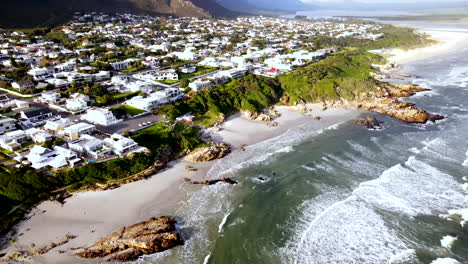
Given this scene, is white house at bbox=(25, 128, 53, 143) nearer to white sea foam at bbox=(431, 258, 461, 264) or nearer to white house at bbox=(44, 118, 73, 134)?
white house at bbox=(44, 118, 73, 134)

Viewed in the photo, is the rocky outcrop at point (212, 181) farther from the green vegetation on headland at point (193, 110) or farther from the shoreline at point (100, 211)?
the green vegetation on headland at point (193, 110)

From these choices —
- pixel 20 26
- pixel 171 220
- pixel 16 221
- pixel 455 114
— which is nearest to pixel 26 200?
pixel 16 221

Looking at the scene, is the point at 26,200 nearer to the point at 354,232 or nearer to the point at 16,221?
the point at 16,221

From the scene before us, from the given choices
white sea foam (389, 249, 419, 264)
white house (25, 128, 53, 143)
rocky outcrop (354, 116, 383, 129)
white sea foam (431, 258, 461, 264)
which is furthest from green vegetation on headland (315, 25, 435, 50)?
white sea foam (431, 258, 461, 264)

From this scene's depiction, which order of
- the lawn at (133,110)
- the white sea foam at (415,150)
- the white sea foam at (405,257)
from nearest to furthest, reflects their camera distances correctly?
the white sea foam at (405,257) → the white sea foam at (415,150) → the lawn at (133,110)

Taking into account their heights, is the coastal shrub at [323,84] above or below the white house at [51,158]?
above

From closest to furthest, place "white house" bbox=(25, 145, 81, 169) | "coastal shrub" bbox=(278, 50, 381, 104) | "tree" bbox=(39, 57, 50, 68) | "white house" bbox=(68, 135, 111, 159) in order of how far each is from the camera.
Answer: "white house" bbox=(25, 145, 81, 169), "white house" bbox=(68, 135, 111, 159), "coastal shrub" bbox=(278, 50, 381, 104), "tree" bbox=(39, 57, 50, 68)

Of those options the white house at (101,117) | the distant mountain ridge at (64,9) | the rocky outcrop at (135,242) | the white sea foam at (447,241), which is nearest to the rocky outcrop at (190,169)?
the rocky outcrop at (135,242)
